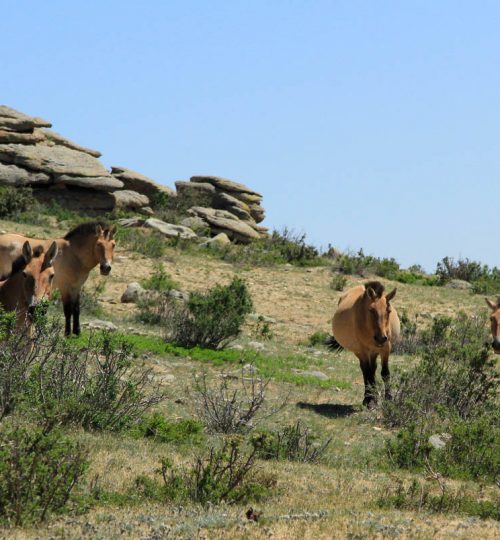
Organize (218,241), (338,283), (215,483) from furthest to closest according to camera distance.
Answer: (218,241), (338,283), (215,483)

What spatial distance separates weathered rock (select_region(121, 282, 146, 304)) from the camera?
2316 centimetres

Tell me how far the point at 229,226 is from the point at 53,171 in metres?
6.89

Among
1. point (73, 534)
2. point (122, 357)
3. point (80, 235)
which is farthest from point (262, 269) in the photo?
point (73, 534)

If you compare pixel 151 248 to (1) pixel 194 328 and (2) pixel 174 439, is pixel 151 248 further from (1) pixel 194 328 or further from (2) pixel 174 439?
(2) pixel 174 439

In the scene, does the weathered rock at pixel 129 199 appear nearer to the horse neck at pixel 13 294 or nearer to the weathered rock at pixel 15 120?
the weathered rock at pixel 15 120

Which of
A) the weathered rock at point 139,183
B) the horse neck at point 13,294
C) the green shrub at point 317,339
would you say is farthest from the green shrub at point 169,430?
the weathered rock at point 139,183

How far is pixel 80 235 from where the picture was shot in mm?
19297

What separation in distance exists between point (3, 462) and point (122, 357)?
392 cm

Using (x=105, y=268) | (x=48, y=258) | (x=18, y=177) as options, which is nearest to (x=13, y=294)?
(x=48, y=258)

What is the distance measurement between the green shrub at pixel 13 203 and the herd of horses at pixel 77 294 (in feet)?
43.9

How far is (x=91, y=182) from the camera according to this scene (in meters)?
36.0

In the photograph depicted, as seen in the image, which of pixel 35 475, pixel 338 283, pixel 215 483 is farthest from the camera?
pixel 338 283

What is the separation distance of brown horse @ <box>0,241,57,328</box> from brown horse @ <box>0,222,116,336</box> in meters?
6.29

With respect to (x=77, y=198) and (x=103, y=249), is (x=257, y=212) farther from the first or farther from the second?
(x=103, y=249)
